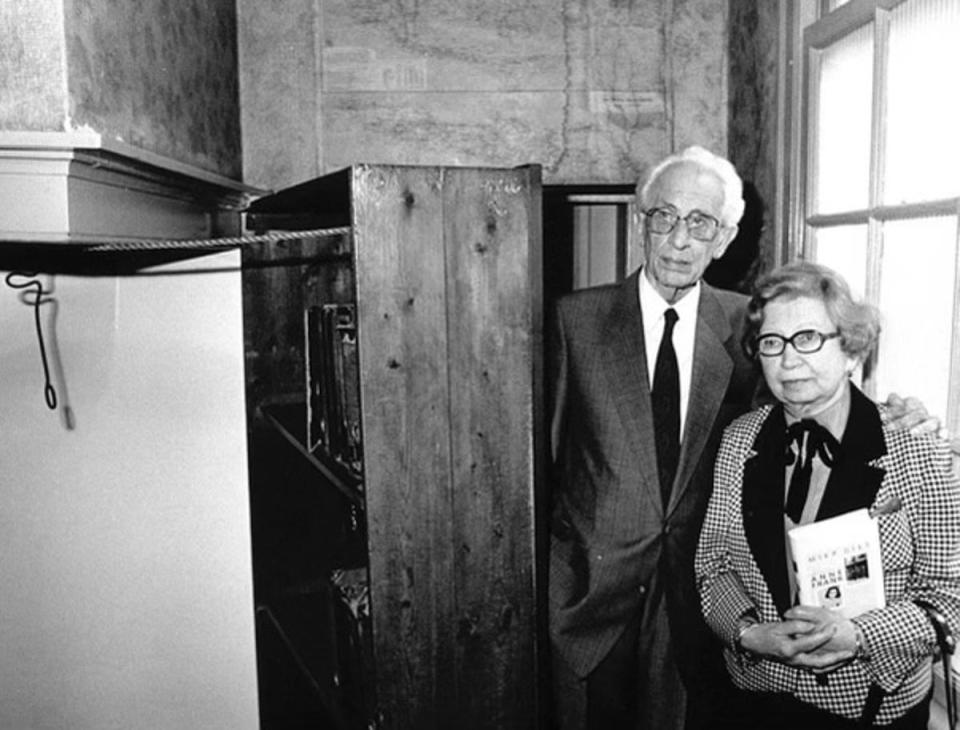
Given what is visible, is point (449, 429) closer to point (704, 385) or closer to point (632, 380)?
point (632, 380)

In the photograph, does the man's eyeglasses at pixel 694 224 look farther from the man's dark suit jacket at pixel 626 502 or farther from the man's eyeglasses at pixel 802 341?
the man's eyeglasses at pixel 802 341

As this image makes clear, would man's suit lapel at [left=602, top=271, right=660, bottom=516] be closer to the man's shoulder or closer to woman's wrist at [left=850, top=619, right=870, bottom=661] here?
the man's shoulder

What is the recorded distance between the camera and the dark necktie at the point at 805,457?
1.65m

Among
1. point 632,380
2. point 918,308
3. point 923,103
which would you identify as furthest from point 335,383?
point 923,103

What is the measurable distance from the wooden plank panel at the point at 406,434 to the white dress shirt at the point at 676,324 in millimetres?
604

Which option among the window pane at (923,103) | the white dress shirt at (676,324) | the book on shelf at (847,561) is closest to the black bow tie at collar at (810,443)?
the book on shelf at (847,561)

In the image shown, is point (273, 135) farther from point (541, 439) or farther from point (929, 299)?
point (929, 299)

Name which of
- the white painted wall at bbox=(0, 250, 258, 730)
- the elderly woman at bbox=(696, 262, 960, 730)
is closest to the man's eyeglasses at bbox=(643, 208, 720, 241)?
the elderly woman at bbox=(696, 262, 960, 730)

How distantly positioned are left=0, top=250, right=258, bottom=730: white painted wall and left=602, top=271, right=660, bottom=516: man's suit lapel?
5.67 feet

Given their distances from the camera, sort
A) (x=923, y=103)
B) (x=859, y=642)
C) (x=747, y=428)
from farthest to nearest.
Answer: (x=923, y=103), (x=747, y=428), (x=859, y=642)

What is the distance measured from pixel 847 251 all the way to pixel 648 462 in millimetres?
902

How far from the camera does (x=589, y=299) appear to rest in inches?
84.7

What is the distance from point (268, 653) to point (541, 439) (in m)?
1.94

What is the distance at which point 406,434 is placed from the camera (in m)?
1.74
